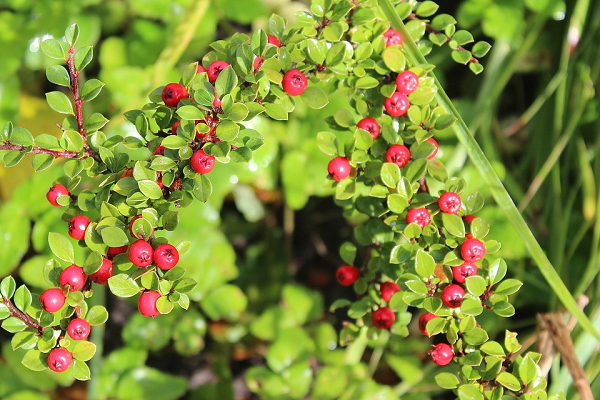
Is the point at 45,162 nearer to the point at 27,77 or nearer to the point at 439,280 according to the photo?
the point at 439,280

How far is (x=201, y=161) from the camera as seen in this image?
0.58m

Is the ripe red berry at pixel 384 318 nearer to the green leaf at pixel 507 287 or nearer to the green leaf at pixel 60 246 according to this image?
the green leaf at pixel 507 287

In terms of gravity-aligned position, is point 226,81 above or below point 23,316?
above

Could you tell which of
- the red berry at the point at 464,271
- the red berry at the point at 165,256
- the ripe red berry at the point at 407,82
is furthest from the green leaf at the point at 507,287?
the red berry at the point at 165,256

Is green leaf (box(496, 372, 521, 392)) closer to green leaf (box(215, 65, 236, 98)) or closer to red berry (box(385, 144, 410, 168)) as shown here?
red berry (box(385, 144, 410, 168))

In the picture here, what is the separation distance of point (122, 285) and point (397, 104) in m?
0.38

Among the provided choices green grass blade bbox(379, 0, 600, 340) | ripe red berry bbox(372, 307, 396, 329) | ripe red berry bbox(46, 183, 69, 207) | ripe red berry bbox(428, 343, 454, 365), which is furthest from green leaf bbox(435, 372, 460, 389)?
ripe red berry bbox(46, 183, 69, 207)

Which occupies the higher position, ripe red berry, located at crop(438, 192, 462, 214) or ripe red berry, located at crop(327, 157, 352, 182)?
ripe red berry, located at crop(438, 192, 462, 214)

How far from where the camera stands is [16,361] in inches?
46.4

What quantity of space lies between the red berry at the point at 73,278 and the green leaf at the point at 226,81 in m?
0.24

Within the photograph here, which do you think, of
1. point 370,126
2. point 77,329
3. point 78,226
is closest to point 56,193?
point 78,226

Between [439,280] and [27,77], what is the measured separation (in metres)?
1.42

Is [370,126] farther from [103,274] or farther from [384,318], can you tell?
[103,274]

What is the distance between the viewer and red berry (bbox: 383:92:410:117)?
680 millimetres
